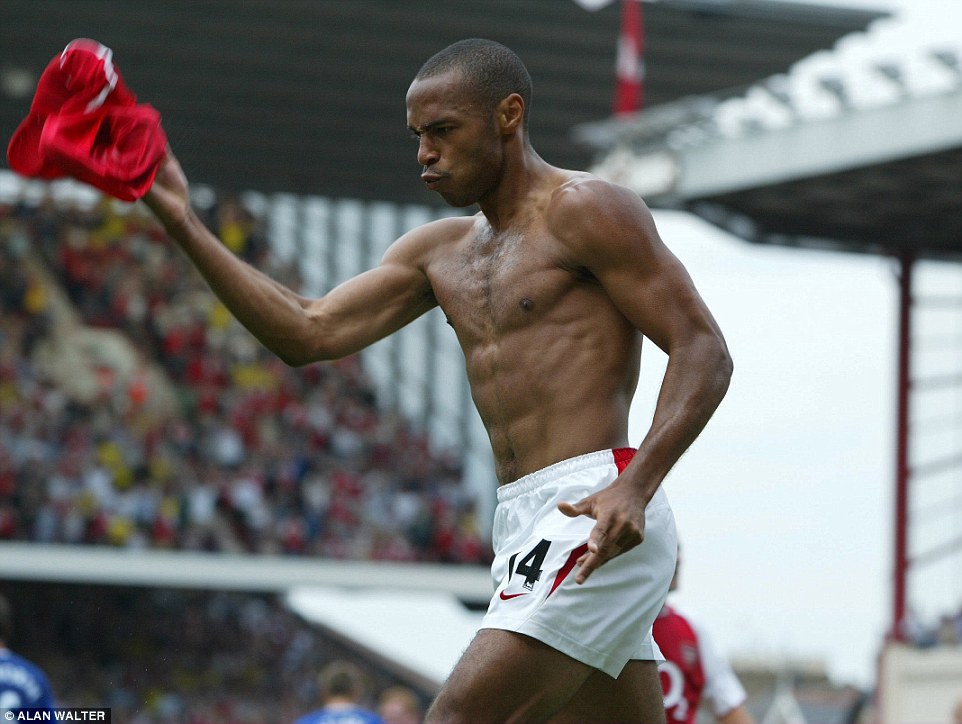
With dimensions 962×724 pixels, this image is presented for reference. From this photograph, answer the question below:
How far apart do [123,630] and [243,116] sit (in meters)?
8.08

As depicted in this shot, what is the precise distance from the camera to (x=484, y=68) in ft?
14.0

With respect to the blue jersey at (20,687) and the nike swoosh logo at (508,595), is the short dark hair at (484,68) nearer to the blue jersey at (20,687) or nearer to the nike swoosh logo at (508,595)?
the nike swoosh logo at (508,595)

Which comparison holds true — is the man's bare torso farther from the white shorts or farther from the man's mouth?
the man's mouth

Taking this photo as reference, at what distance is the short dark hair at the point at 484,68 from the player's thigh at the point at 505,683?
1.34 m

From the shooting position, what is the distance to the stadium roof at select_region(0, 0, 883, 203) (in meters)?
22.0

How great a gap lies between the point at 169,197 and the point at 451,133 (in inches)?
29.0

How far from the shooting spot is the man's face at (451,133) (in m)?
4.22

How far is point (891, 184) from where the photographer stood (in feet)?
66.2

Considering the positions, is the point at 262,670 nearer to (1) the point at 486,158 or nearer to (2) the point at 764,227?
(2) the point at 764,227

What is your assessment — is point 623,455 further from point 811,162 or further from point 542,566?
point 811,162

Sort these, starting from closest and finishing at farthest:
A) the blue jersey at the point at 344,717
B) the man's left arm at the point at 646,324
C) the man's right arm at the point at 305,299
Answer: the man's left arm at the point at 646,324 → the man's right arm at the point at 305,299 → the blue jersey at the point at 344,717

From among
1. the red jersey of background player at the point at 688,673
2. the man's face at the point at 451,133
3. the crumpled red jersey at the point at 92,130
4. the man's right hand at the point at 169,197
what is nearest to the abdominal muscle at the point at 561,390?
the man's face at the point at 451,133

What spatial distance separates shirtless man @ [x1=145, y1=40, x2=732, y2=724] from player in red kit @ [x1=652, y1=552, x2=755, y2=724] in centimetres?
227

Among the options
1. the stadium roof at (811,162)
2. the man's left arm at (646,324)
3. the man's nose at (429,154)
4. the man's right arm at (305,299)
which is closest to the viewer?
the man's left arm at (646,324)
